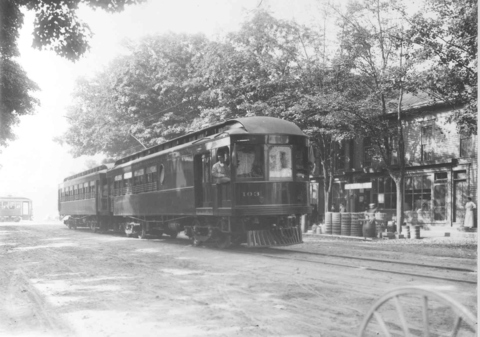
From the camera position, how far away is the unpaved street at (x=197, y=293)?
489 cm

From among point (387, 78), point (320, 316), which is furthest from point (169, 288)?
point (387, 78)

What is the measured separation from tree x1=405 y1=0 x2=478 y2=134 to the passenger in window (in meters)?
5.14

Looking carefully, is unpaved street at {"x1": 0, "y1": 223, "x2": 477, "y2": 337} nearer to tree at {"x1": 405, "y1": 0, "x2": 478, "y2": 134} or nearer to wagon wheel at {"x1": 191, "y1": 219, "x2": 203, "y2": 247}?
wagon wheel at {"x1": 191, "y1": 219, "x2": 203, "y2": 247}

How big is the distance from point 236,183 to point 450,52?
5.25m

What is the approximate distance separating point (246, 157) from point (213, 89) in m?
2.65

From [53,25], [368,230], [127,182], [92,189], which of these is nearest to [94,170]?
[92,189]

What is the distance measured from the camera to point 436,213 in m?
21.4

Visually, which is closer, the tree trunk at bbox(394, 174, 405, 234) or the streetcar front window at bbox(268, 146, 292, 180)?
the streetcar front window at bbox(268, 146, 292, 180)

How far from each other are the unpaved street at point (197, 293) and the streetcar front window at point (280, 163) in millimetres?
1886

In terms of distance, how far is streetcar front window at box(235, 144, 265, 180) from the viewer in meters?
11.5

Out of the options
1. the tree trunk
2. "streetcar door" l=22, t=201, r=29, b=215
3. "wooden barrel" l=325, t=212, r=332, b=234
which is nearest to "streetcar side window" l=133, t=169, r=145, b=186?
"wooden barrel" l=325, t=212, r=332, b=234

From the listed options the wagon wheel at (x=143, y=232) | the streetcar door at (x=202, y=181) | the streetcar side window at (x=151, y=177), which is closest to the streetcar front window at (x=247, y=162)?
the streetcar door at (x=202, y=181)

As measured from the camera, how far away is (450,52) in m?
9.11

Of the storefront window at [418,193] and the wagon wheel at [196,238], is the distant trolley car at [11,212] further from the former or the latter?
the wagon wheel at [196,238]
